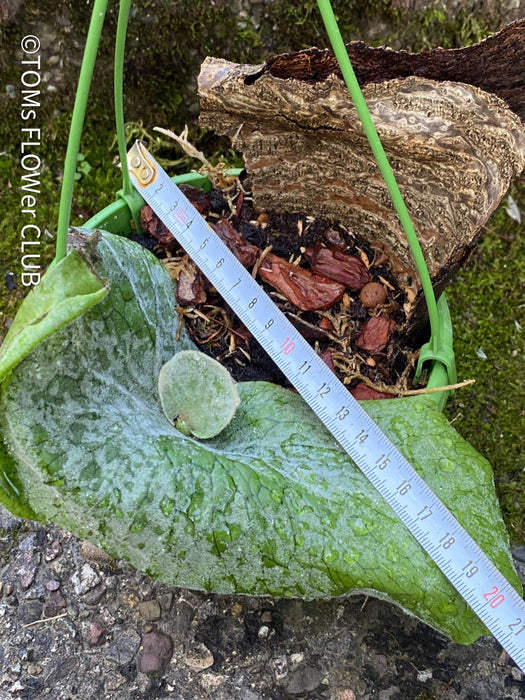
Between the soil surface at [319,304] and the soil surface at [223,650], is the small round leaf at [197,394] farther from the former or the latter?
the soil surface at [223,650]

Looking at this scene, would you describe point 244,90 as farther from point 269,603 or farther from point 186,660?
point 186,660

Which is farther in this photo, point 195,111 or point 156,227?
point 195,111

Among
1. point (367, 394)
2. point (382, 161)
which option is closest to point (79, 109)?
Answer: point (382, 161)

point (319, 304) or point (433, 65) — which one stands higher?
point (433, 65)

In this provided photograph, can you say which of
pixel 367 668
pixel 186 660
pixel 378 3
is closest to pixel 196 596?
pixel 186 660

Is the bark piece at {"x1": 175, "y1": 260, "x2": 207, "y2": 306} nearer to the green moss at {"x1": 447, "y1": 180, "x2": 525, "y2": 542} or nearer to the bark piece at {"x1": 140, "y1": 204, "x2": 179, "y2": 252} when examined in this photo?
the bark piece at {"x1": 140, "y1": 204, "x2": 179, "y2": 252}

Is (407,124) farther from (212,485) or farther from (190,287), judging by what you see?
(212,485)
